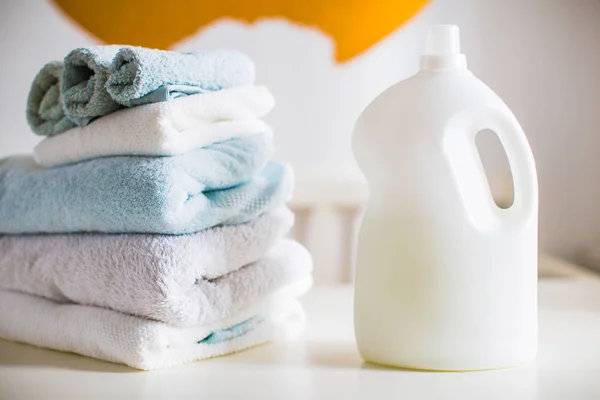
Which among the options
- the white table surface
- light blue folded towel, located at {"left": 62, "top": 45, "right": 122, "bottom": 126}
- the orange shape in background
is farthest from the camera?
the orange shape in background

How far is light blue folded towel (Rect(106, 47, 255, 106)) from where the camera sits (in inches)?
28.6

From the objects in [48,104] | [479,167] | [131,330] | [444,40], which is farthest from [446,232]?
[48,104]

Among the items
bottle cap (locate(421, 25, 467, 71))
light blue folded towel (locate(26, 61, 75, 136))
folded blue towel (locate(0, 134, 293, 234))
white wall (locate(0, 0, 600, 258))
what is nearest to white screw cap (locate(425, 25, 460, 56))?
bottle cap (locate(421, 25, 467, 71))

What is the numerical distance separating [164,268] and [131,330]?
0.07 meters

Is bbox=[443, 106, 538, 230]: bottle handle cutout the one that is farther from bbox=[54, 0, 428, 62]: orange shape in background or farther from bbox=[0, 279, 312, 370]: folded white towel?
bbox=[54, 0, 428, 62]: orange shape in background

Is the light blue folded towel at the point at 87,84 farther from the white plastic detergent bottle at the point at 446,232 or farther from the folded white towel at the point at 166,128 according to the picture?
the white plastic detergent bottle at the point at 446,232

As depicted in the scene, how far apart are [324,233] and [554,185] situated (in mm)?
467

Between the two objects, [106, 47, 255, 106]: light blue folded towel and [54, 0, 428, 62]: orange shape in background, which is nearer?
[106, 47, 255, 106]: light blue folded towel

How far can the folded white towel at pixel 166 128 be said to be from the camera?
73 centimetres

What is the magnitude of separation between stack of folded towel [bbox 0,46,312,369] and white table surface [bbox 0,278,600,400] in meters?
0.02

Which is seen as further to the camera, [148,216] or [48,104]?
[48,104]

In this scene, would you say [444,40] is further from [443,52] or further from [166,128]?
[166,128]

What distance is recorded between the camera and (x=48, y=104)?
2.83 ft

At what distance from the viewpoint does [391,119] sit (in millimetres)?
686
